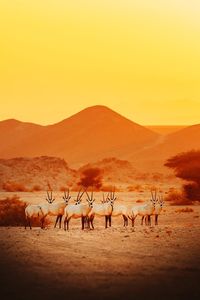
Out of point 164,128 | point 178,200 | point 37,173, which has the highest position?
point 164,128

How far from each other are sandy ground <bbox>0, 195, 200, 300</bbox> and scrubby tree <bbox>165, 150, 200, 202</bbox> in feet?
66.7

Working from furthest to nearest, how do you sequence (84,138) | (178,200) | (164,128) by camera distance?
(164,128) → (84,138) → (178,200)

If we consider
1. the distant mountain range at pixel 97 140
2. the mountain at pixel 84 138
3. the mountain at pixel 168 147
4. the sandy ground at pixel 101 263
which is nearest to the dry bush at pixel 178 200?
the sandy ground at pixel 101 263

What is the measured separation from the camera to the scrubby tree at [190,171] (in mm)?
42750

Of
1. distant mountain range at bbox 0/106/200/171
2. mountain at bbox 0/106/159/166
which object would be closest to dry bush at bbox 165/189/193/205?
distant mountain range at bbox 0/106/200/171

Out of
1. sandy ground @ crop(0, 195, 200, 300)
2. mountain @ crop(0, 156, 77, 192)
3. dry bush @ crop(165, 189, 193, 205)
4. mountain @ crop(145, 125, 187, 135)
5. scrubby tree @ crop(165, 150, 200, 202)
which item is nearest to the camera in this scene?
sandy ground @ crop(0, 195, 200, 300)

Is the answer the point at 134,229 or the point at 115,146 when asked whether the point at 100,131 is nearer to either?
the point at 115,146

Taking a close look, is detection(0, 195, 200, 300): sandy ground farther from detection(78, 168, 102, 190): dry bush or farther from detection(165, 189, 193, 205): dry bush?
detection(78, 168, 102, 190): dry bush

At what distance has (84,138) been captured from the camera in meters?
158

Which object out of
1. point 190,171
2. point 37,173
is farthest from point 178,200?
point 37,173

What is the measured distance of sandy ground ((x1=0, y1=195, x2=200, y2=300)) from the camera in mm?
12391

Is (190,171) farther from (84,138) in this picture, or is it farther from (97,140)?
(84,138)

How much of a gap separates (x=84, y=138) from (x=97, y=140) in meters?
3.14

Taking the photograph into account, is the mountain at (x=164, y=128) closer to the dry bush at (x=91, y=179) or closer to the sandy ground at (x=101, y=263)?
the dry bush at (x=91, y=179)
